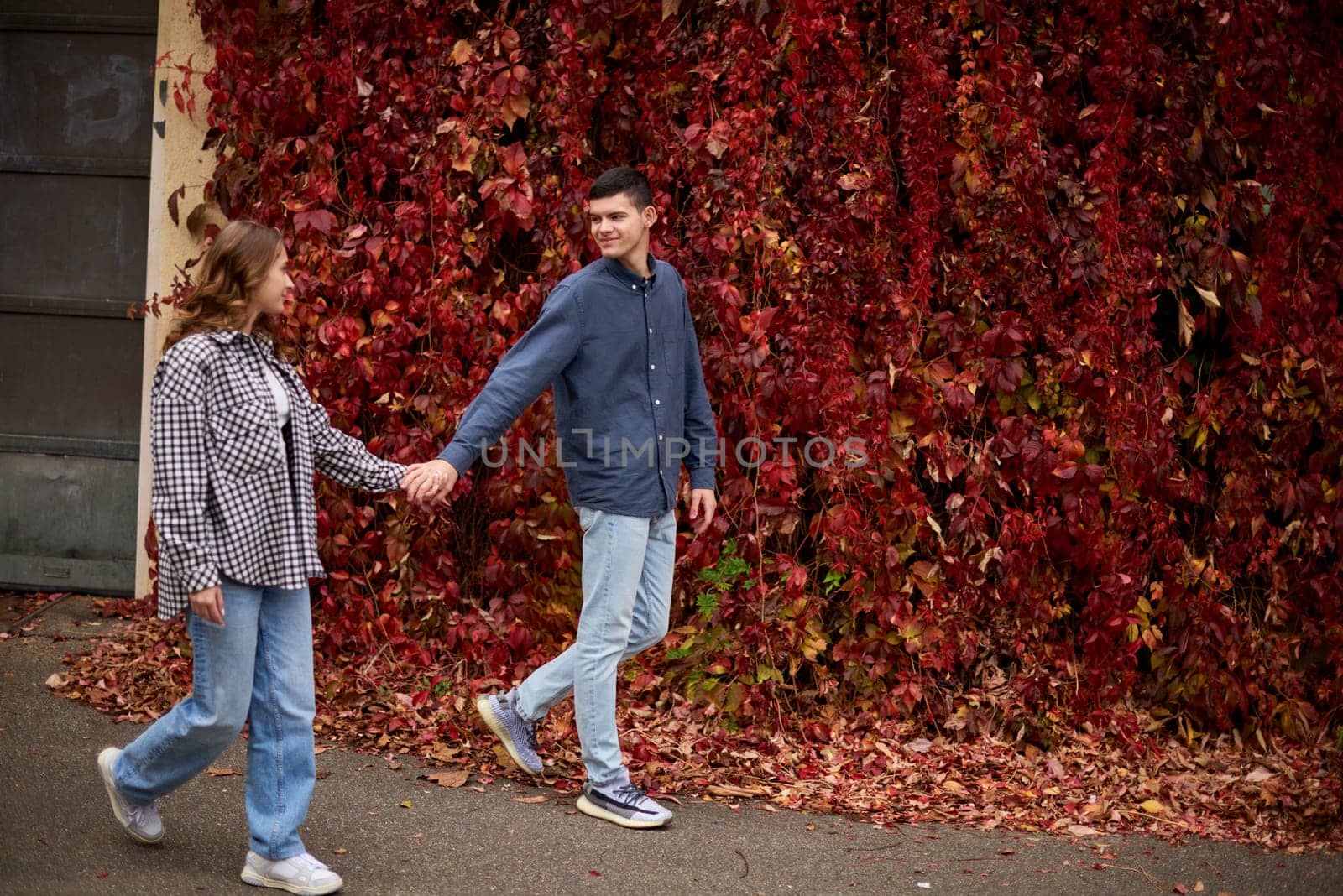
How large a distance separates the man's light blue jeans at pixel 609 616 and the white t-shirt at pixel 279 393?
3.46 feet

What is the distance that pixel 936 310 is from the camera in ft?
18.1

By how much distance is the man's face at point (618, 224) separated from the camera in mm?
4242

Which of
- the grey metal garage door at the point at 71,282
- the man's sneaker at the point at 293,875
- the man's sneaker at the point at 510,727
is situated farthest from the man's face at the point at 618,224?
the grey metal garage door at the point at 71,282

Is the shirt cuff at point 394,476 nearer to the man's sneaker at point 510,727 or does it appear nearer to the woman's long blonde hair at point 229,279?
the woman's long blonde hair at point 229,279

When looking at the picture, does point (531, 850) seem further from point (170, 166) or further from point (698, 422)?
point (170, 166)

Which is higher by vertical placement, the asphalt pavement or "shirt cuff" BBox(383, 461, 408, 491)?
"shirt cuff" BBox(383, 461, 408, 491)

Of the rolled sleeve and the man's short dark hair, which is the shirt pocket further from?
the rolled sleeve

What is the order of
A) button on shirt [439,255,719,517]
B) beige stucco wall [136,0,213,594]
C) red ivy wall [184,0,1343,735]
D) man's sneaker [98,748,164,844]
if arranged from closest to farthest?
man's sneaker [98,748,164,844] < button on shirt [439,255,719,517] < red ivy wall [184,0,1343,735] < beige stucco wall [136,0,213,594]

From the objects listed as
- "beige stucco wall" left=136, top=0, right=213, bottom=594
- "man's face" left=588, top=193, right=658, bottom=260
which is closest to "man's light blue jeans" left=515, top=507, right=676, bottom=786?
"man's face" left=588, top=193, right=658, bottom=260

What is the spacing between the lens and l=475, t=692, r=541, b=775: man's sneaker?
4570mm

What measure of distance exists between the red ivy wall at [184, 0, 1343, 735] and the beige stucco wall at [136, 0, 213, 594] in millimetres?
639

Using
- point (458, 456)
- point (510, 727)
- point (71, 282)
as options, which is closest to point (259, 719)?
point (458, 456)

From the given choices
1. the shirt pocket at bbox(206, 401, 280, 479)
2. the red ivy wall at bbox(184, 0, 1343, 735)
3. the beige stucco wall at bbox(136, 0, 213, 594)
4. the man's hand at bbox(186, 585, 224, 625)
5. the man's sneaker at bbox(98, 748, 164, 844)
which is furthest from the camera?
the beige stucco wall at bbox(136, 0, 213, 594)

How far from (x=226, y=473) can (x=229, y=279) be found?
1.69 ft
